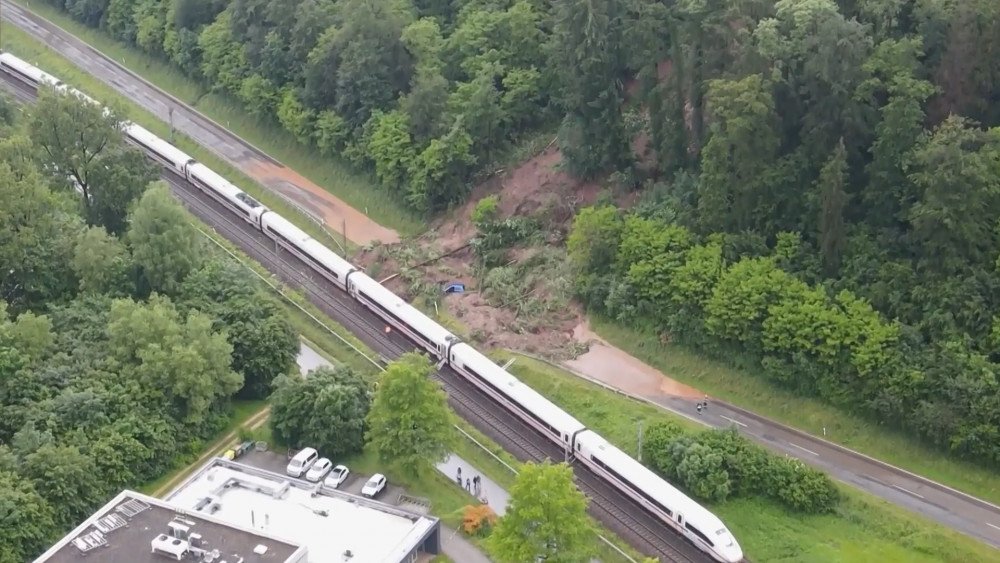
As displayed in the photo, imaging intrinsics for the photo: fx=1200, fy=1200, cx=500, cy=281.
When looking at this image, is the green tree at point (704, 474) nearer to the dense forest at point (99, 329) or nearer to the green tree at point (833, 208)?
the green tree at point (833, 208)

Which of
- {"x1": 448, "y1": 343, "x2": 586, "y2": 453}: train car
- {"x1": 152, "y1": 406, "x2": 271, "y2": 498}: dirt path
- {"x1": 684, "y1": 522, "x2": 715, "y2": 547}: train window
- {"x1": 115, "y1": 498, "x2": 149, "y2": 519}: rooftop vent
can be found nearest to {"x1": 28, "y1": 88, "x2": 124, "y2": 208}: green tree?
{"x1": 152, "y1": 406, "x2": 271, "y2": 498}: dirt path

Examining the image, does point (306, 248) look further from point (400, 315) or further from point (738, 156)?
point (738, 156)

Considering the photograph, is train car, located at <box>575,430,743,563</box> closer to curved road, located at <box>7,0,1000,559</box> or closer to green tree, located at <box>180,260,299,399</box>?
curved road, located at <box>7,0,1000,559</box>

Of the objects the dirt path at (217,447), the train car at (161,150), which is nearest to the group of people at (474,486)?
the dirt path at (217,447)

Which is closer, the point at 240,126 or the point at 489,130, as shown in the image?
the point at 489,130

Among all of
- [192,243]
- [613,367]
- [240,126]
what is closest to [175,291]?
[192,243]

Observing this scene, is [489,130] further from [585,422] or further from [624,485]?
[624,485]
